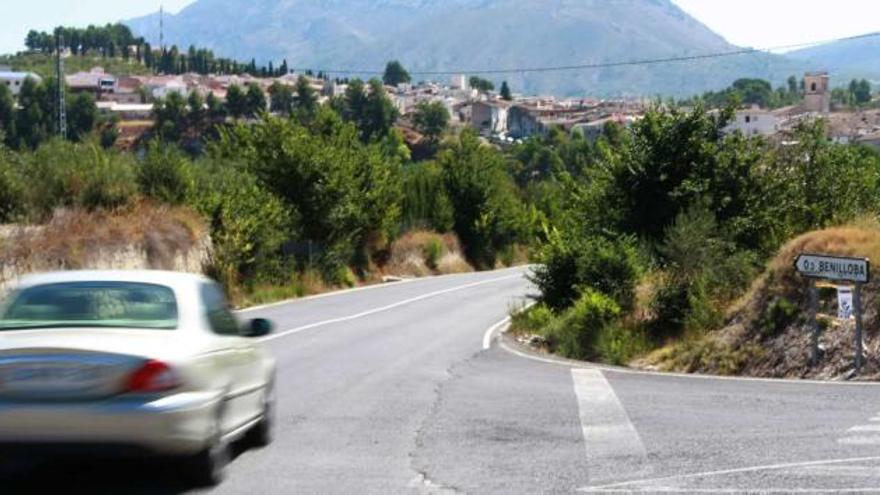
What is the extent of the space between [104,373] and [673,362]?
45.2ft

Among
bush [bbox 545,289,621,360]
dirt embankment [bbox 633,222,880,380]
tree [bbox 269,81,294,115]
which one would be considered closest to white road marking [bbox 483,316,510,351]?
bush [bbox 545,289,621,360]

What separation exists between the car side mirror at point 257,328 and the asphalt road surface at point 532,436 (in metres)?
0.96

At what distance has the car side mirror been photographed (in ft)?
34.9

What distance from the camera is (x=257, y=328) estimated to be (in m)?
10.7

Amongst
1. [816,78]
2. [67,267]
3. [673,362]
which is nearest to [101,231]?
[67,267]

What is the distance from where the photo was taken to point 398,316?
3109 centimetres

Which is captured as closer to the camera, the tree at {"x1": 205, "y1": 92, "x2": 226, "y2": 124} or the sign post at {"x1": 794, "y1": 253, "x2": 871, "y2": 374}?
the sign post at {"x1": 794, "y1": 253, "x2": 871, "y2": 374}

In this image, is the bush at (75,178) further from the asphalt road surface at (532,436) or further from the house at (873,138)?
the house at (873,138)

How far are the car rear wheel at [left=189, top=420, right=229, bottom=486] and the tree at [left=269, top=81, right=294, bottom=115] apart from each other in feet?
497

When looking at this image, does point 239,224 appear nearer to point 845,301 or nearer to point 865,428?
point 845,301

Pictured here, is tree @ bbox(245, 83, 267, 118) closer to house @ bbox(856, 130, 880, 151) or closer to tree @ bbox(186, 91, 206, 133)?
tree @ bbox(186, 91, 206, 133)

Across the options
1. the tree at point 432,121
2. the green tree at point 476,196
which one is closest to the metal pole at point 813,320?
the green tree at point 476,196

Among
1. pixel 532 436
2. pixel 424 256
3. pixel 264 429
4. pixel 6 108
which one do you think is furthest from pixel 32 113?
pixel 532 436

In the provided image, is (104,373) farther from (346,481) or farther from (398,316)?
(398,316)
